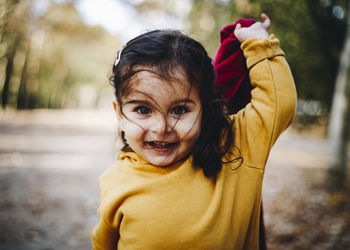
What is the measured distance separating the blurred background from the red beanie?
0.18m

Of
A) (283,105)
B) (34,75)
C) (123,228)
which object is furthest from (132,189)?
(34,75)

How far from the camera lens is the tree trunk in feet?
15.3

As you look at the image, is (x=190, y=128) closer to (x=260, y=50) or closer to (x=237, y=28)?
(x=260, y=50)

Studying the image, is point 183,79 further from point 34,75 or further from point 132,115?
point 34,75

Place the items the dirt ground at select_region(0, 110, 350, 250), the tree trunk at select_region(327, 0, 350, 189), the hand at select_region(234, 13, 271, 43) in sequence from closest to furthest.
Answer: the hand at select_region(234, 13, 271, 43) → the dirt ground at select_region(0, 110, 350, 250) → the tree trunk at select_region(327, 0, 350, 189)

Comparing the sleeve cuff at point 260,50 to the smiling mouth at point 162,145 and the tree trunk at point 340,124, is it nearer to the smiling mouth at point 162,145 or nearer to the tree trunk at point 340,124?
the smiling mouth at point 162,145

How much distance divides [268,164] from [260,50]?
7.08 metres

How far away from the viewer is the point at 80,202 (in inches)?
172

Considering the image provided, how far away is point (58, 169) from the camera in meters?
6.08

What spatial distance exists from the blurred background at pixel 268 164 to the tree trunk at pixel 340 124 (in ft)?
0.06

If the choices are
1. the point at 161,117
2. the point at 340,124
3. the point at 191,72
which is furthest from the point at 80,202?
the point at 340,124

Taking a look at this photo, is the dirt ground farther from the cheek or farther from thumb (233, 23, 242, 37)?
thumb (233, 23, 242, 37)

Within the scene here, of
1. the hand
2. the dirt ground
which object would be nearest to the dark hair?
the hand

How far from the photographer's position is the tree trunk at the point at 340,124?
4.65 meters
